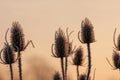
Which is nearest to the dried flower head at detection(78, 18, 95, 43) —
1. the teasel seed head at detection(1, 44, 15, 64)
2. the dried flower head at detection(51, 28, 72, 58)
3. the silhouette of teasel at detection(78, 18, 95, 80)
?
the silhouette of teasel at detection(78, 18, 95, 80)

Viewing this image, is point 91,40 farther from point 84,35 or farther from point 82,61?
point 82,61

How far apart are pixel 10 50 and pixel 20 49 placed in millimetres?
578

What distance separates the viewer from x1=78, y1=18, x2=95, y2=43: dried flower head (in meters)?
15.7

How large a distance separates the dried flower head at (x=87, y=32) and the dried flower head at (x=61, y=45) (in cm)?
157

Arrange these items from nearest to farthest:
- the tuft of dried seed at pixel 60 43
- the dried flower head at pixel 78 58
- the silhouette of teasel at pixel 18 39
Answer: the silhouette of teasel at pixel 18 39
the tuft of dried seed at pixel 60 43
the dried flower head at pixel 78 58

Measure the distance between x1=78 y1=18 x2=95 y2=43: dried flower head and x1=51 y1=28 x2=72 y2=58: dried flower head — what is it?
1.57 metres

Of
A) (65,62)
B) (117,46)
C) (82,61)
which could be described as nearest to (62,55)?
(65,62)

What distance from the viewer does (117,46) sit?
18609 mm

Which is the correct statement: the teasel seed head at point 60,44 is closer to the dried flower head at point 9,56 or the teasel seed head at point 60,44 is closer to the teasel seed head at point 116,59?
the dried flower head at point 9,56

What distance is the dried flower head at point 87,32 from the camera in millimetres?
15719

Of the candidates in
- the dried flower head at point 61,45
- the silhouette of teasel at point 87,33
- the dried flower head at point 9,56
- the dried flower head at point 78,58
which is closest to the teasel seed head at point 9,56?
the dried flower head at point 9,56

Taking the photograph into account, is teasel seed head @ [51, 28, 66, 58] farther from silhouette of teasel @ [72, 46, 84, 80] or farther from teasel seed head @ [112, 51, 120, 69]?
teasel seed head @ [112, 51, 120, 69]

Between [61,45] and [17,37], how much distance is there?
134 cm

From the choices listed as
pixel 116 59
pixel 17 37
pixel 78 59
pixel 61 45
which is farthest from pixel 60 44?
pixel 116 59
